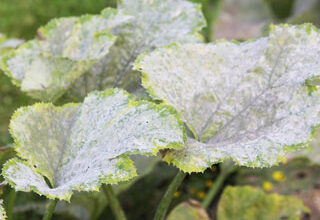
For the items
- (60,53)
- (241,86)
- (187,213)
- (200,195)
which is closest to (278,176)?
(200,195)

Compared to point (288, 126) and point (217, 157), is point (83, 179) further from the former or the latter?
point (288, 126)

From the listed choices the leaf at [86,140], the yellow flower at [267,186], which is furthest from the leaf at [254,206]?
the leaf at [86,140]

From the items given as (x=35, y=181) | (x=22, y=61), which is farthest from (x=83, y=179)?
(x=22, y=61)

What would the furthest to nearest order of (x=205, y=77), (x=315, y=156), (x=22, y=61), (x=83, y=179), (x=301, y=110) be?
(x=315, y=156)
(x=22, y=61)
(x=205, y=77)
(x=301, y=110)
(x=83, y=179)

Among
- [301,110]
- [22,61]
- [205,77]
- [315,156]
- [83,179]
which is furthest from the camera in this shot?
[315,156]

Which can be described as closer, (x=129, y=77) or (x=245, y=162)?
(x=245, y=162)

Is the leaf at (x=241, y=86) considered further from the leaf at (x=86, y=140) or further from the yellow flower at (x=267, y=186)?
the yellow flower at (x=267, y=186)
